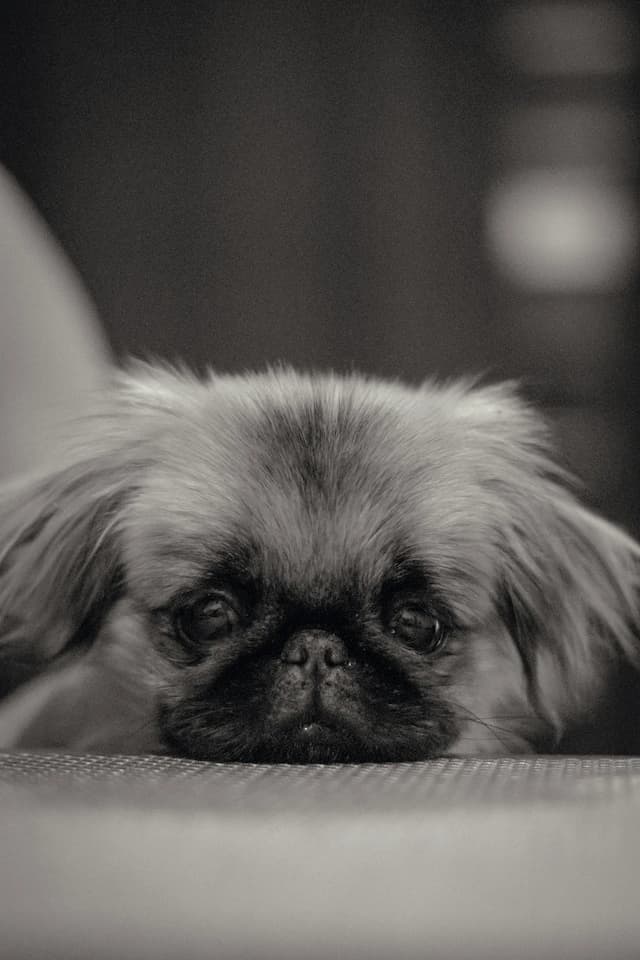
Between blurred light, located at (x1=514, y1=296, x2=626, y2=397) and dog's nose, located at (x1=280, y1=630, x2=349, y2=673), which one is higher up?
dog's nose, located at (x1=280, y1=630, x2=349, y2=673)

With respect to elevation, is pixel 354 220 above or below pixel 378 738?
above

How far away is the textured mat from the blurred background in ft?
12.8

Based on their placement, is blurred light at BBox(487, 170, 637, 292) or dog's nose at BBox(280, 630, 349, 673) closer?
dog's nose at BBox(280, 630, 349, 673)

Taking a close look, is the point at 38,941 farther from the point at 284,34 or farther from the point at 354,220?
the point at 284,34

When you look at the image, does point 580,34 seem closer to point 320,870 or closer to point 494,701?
point 494,701

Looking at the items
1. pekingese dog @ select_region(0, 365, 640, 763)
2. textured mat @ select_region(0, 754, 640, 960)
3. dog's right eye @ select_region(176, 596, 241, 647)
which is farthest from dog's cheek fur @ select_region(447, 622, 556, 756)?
textured mat @ select_region(0, 754, 640, 960)

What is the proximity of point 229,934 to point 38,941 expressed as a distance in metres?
0.09

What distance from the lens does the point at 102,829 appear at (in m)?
0.65

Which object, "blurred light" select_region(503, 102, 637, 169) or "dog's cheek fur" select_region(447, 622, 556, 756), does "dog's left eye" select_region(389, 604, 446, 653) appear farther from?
"blurred light" select_region(503, 102, 637, 169)

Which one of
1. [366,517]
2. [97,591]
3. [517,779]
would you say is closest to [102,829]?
[517,779]

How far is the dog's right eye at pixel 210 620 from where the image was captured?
1.45 metres

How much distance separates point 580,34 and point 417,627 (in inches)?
146

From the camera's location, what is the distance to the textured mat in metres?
0.55

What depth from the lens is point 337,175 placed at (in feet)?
15.2
